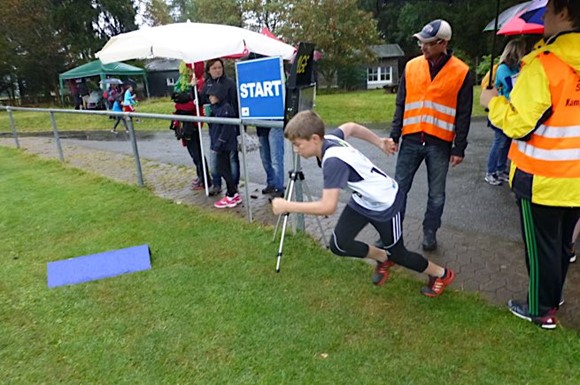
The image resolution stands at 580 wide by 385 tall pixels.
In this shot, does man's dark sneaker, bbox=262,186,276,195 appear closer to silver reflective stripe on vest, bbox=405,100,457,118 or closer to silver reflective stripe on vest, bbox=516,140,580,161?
silver reflective stripe on vest, bbox=405,100,457,118

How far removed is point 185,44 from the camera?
538 centimetres

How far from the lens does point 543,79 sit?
7.89 ft

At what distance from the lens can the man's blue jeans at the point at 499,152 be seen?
19.3 feet

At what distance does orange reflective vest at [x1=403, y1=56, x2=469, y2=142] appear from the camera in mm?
3641

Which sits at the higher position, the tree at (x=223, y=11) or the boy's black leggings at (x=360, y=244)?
the tree at (x=223, y=11)

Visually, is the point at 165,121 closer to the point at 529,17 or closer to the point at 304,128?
the point at 529,17

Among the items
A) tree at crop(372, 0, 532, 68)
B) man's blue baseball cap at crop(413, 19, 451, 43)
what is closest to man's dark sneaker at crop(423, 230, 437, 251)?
man's blue baseball cap at crop(413, 19, 451, 43)

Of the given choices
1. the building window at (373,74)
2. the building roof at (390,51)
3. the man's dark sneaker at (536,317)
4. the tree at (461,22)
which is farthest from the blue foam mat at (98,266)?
the building window at (373,74)

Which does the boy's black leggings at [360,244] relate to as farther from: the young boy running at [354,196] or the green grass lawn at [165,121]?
the green grass lawn at [165,121]

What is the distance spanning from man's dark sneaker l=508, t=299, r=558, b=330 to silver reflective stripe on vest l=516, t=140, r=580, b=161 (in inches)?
42.2

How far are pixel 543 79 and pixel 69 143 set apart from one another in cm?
1309

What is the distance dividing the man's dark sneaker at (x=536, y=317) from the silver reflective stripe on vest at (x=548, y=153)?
107 cm

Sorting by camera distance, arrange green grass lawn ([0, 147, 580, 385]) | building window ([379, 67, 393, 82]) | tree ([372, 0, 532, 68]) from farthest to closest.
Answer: building window ([379, 67, 393, 82]) < tree ([372, 0, 532, 68]) < green grass lawn ([0, 147, 580, 385])

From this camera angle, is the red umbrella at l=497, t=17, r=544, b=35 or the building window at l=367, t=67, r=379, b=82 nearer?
the red umbrella at l=497, t=17, r=544, b=35
